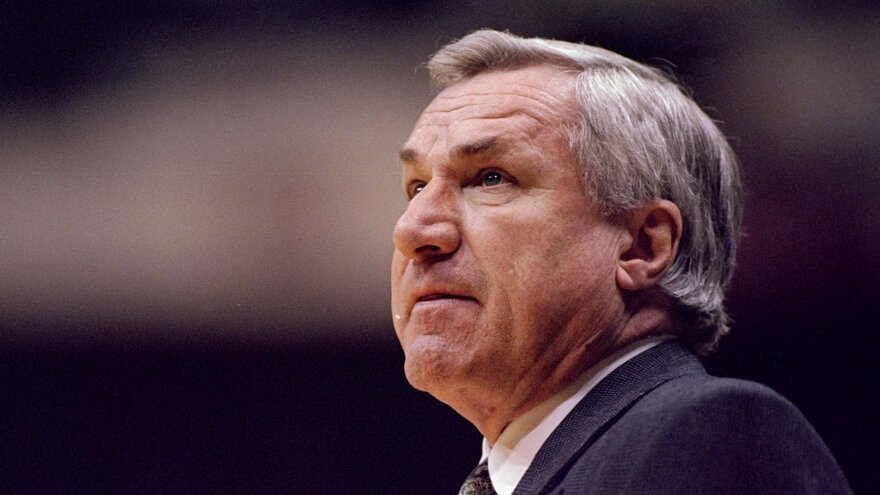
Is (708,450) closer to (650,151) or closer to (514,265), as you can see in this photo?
(514,265)

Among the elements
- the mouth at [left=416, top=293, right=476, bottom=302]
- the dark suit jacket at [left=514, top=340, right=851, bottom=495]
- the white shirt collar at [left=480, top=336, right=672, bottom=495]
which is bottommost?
the white shirt collar at [left=480, top=336, right=672, bottom=495]

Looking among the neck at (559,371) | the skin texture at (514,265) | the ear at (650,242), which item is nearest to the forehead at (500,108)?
the skin texture at (514,265)

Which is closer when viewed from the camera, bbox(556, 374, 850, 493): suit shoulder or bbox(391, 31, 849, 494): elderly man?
bbox(556, 374, 850, 493): suit shoulder

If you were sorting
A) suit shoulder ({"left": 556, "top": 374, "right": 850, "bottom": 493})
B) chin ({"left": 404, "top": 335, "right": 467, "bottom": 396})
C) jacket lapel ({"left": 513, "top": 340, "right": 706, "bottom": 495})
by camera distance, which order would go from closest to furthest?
suit shoulder ({"left": 556, "top": 374, "right": 850, "bottom": 493}) < jacket lapel ({"left": 513, "top": 340, "right": 706, "bottom": 495}) < chin ({"left": 404, "top": 335, "right": 467, "bottom": 396})

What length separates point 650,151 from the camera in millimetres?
1729

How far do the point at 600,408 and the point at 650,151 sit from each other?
510 millimetres

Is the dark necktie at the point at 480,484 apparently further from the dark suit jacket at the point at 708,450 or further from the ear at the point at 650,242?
the ear at the point at 650,242

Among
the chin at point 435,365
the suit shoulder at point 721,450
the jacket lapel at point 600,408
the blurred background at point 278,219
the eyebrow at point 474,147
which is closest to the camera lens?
the suit shoulder at point 721,450

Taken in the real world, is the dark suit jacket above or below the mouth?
below

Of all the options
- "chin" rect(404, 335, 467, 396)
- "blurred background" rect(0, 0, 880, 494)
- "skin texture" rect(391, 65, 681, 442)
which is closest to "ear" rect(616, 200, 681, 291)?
"skin texture" rect(391, 65, 681, 442)

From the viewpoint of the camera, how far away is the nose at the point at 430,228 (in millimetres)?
1643

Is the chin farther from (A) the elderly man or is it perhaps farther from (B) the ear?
(B) the ear

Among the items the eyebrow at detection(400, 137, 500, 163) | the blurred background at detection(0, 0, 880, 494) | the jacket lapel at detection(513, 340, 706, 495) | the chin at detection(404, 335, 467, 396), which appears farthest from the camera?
the blurred background at detection(0, 0, 880, 494)

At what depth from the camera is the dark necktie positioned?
Answer: 1614mm
